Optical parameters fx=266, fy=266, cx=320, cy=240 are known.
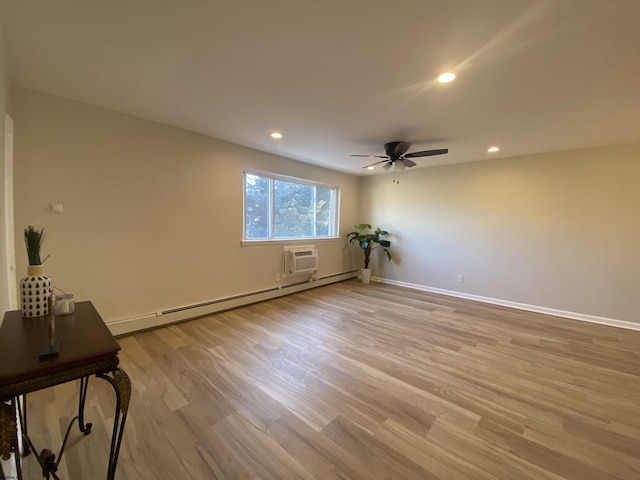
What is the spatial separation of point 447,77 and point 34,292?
293cm

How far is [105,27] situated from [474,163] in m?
5.05

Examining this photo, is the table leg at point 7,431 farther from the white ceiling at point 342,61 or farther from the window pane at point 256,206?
the window pane at point 256,206

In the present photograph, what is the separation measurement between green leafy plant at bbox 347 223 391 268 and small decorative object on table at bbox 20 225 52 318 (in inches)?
194

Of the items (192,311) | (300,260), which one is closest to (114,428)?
(192,311)

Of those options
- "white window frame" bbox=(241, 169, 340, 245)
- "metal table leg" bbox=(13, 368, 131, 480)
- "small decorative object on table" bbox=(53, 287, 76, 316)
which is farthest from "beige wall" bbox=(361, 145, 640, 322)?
"small decorative object on table" bbox=(53, 287, 76, 316)

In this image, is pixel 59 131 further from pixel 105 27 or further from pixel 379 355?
pixel 379 355

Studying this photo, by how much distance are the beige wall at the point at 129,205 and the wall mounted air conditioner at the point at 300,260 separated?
70 centimetres

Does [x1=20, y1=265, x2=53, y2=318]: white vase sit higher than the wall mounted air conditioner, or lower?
higher

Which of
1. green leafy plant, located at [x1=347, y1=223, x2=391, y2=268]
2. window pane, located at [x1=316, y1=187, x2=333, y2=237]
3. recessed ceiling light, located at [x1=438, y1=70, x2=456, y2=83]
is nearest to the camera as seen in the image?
recessed ceiling light, located at [x1=438, y1=70, x2=456, y2=83]

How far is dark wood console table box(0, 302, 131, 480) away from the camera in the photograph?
2.95ft

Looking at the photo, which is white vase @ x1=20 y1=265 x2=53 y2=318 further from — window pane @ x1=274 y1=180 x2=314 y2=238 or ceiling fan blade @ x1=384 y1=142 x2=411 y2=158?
ceiling fan blade @ x1=384 y1=142 x2=411 y2=158

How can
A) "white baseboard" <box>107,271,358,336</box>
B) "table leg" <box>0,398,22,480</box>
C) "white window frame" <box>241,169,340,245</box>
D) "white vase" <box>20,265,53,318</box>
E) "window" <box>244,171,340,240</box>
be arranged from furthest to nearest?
"window" <box>244,171,340,240</box>, "white window frame" <box>241,169,340,245</box>, "white baseboard" <box>107,271,358,336</box>, "white vase" <box>20,265,53,318</box>, "table leg" <box>0,398,22,480</box>

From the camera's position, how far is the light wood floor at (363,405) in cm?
148

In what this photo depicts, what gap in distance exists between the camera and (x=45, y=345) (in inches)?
43.3
